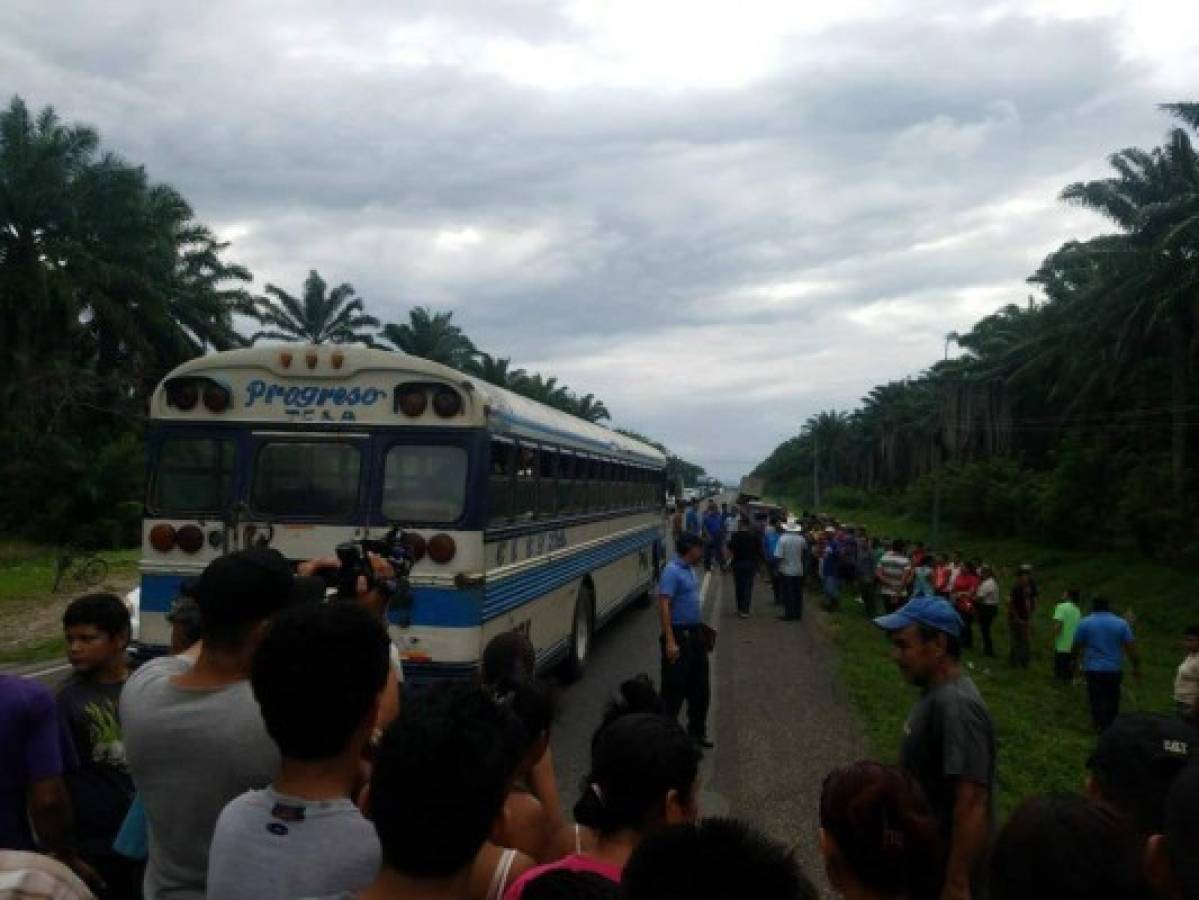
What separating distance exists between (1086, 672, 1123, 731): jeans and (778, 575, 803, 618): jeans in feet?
18.6

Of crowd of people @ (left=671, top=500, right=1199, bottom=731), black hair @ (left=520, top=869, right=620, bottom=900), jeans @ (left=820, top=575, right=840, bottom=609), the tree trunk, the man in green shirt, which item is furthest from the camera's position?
the tree trunk

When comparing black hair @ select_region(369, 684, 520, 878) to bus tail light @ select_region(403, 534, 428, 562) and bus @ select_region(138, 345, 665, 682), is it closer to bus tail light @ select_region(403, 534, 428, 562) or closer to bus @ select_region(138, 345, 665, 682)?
bus @ select_region(138, 345, 665, 682)

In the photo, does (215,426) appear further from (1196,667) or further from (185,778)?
(1196,667)

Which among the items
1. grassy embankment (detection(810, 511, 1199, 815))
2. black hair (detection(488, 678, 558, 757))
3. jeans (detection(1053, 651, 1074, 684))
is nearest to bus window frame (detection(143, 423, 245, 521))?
black hair (detection(488, 678, 558, 757))

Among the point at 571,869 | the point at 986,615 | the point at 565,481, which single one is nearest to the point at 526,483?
the point at 565,481

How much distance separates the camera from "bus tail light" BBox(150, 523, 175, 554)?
752 cm

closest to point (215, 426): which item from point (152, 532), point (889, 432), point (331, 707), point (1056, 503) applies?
point (152, 532)

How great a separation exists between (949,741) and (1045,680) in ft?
41.9

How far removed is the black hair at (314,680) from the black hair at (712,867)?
80cm

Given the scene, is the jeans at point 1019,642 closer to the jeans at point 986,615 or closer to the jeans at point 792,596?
the jeans at point 986,615

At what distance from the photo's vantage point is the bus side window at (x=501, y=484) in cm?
794

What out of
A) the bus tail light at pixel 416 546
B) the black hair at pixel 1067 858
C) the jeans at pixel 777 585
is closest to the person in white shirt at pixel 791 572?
the jeans at pixel 777 585

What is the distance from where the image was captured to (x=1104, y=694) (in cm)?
1150

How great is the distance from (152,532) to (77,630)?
149 inches
